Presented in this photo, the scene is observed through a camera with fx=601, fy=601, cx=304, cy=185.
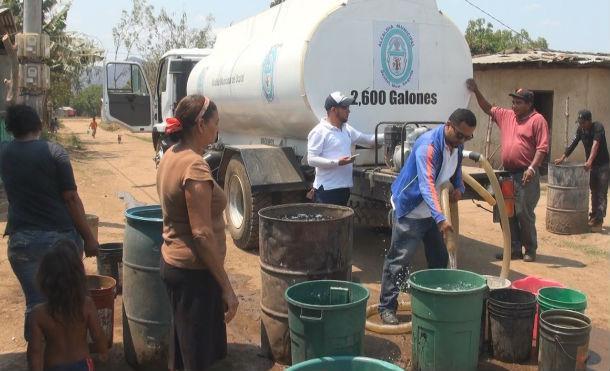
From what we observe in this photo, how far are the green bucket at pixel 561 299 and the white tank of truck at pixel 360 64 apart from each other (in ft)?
9.21

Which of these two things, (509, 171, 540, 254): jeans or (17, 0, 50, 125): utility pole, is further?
(17, 0, 50, 125): utility pole

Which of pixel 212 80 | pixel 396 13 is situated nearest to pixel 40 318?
pixel 396 13

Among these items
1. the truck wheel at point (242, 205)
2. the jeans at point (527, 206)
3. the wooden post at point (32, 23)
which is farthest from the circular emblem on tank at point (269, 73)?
the wooden post at point (32, 23)

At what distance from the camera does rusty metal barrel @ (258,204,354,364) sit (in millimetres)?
4156

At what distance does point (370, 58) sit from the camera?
21.3 ft

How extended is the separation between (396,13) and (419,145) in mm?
2582

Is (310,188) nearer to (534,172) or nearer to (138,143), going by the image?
(534,172)

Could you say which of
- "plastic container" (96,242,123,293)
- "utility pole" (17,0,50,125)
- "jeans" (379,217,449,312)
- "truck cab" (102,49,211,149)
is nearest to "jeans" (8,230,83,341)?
"plastic container" (96,242,123,293)

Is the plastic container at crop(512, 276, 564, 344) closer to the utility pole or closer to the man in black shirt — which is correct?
the man in black shirt

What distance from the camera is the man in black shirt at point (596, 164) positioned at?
8680 mm

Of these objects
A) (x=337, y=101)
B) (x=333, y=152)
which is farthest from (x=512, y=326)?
(x=337, y=101)

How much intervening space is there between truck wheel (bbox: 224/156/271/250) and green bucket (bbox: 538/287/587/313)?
340 cm

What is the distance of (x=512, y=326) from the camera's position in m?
4.25

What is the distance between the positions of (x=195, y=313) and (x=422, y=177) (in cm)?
204
